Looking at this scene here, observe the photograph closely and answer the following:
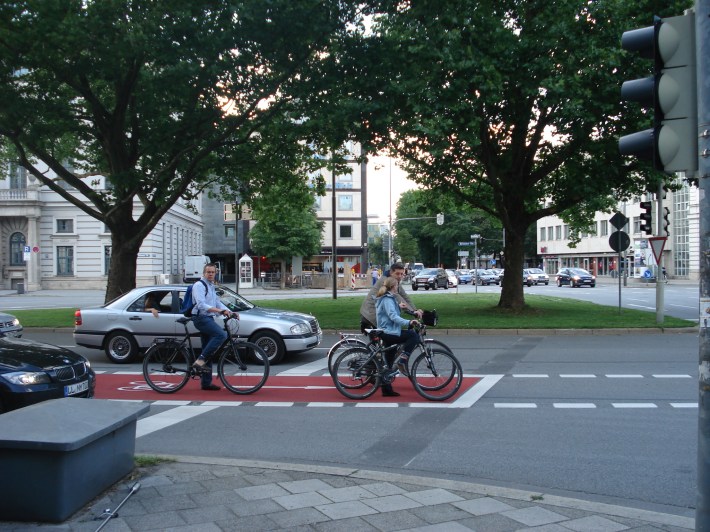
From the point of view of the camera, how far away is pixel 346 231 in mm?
69625

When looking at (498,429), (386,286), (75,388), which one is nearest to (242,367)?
(386,286)

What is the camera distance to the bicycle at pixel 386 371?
870 cm

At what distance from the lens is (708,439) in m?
3.39

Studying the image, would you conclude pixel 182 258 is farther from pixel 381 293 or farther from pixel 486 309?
pixel 381 293

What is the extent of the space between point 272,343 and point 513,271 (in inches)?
489

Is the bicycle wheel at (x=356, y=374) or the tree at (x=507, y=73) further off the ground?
the tree at (x=507, y=73)

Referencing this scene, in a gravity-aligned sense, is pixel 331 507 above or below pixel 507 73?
below

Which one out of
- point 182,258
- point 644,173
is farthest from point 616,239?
point 182,258

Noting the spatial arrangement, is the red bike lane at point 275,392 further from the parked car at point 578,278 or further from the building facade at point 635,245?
the parked car at point 578,278

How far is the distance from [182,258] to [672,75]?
57278 mm

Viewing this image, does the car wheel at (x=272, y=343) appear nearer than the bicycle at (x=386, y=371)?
No

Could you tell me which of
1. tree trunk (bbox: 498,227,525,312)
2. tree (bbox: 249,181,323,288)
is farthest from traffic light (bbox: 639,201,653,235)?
tree (bbox: 249,181,323,288)

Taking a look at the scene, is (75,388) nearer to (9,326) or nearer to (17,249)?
(9,326)

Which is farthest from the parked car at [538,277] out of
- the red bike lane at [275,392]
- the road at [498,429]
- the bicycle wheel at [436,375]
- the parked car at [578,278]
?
the bicycle wheel at [436,375]
